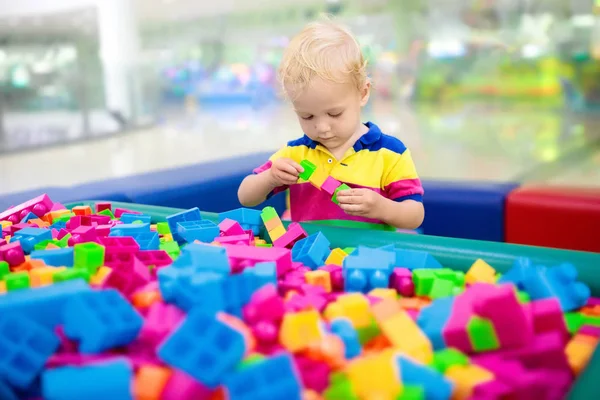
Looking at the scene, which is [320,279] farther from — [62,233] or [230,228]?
[62,233]

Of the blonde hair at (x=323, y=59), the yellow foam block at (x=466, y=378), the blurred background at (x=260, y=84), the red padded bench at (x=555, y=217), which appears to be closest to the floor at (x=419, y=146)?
the blurred background at (x=260, y=84)

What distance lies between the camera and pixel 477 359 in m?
0.57

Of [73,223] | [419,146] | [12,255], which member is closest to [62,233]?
[73,223]

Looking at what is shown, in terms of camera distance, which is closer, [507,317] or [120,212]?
[507,317]

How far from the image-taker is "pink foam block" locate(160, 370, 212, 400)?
48 centimetres

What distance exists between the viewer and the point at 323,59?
104cm

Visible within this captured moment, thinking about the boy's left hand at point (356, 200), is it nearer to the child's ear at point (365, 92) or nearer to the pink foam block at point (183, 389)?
the child's ear at point (365, 92)

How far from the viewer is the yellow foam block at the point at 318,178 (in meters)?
1.16

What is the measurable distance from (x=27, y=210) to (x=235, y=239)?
0.54 meters

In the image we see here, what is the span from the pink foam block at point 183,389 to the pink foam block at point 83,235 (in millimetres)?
503

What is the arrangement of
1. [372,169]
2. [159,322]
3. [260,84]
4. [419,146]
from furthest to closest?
[260,84]
[419,146]
[372,169]
[159,322]

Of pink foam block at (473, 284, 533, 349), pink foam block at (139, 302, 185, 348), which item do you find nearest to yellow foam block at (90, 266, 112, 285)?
A: pink foam block at (139, 302, 185, 348)

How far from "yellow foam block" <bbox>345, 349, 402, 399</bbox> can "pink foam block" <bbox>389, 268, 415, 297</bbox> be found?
0.82 ft

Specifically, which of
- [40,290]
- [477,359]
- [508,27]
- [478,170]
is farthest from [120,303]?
[508,27]
